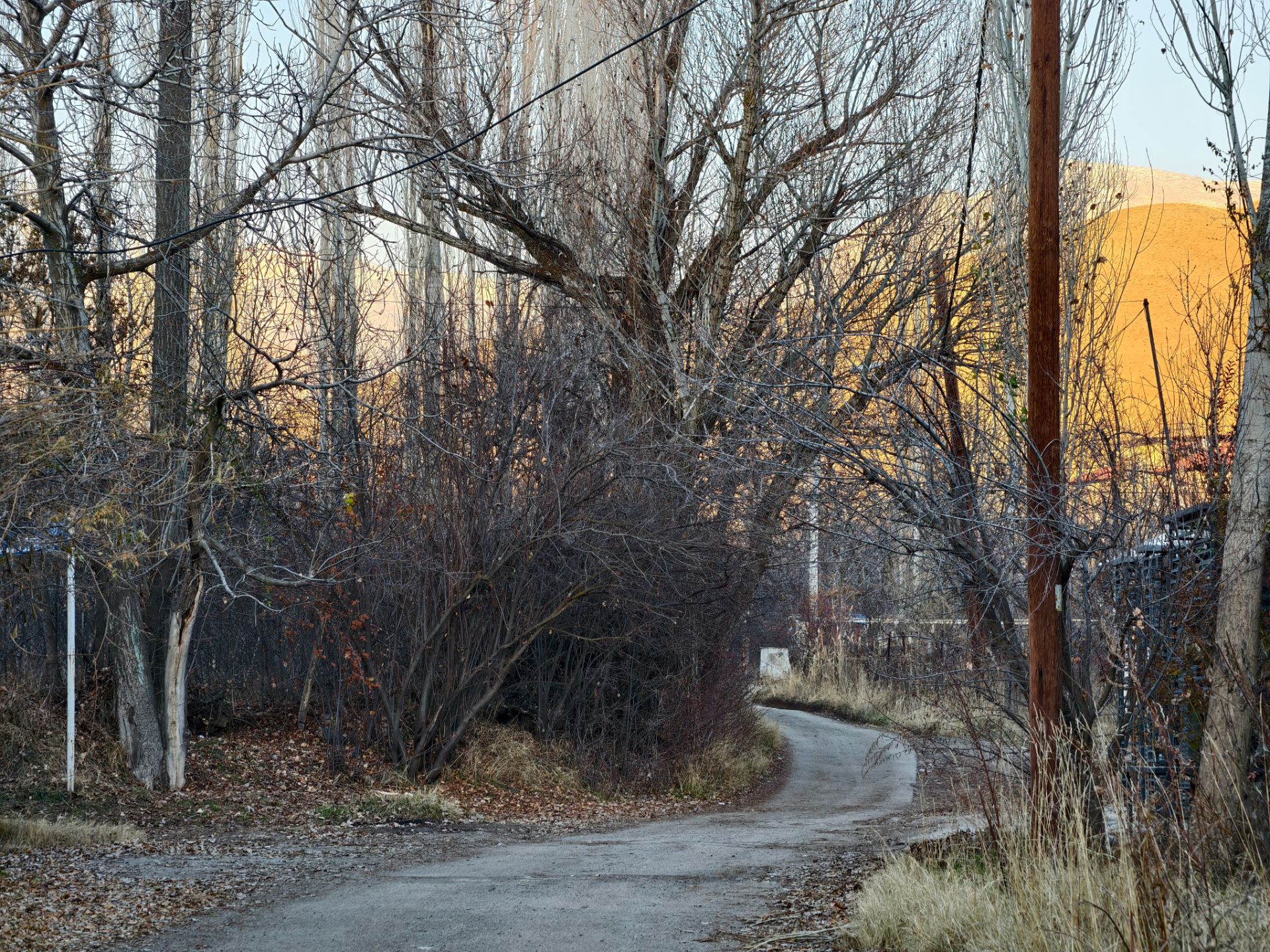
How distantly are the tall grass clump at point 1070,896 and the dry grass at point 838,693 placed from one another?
57.6 ft

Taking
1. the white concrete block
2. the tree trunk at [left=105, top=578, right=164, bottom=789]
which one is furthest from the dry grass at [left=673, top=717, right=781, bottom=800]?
the white concrete block

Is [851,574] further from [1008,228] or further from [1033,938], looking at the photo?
[1033,938]

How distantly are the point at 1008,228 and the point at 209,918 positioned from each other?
7.02 m

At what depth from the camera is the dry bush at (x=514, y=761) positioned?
1554 cm

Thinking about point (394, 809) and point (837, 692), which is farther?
point (837, 692)

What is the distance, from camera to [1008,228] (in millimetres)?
9250

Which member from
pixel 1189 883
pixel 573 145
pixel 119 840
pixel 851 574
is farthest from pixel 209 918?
pixel 573 145

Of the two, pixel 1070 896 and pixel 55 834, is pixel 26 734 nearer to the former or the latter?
pixel 55 834

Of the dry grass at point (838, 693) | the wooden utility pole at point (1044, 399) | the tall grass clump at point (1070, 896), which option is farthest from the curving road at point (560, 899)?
the dry grass at point (838, 693)

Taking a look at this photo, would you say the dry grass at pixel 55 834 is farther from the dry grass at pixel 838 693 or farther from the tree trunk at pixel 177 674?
the dry grass at pixel 838 693

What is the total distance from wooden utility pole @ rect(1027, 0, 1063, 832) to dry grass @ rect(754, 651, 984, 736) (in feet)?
55.2

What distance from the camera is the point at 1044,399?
7.59m

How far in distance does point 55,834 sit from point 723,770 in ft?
31.9

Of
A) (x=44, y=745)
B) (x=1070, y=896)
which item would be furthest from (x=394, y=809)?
(x=1070, y=896)
